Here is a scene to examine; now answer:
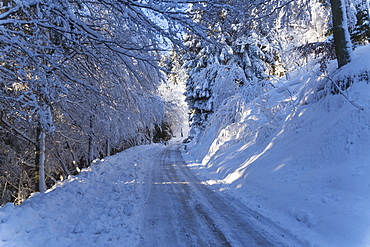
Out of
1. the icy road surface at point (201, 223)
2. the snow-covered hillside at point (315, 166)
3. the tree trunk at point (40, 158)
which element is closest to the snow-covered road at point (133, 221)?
the icy road surface at point (201, 223)

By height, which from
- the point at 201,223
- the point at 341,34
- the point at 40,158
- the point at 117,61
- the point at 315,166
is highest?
the point at 341,34

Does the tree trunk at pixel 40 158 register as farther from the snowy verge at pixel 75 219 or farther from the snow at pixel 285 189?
the snowy verge at pixel 75 219

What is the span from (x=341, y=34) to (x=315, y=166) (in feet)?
14.7

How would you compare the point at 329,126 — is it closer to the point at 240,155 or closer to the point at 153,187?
the point at 240,155

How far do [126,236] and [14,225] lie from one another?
6.06 feet

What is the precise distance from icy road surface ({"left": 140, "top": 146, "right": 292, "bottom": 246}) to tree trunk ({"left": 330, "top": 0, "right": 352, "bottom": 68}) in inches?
227

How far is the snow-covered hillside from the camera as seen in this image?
3973 millimetres

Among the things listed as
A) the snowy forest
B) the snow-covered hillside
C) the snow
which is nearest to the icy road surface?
the snow

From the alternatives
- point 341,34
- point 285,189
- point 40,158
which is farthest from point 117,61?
point 341,34

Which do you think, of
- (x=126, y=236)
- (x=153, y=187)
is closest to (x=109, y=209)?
(x=126, y=236)

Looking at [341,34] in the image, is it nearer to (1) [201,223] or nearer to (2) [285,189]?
(2) [285,189]

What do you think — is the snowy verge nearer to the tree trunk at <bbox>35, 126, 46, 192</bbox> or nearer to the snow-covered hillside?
the tree trunk at <bbox>35, 126, 46, 192</bbox>

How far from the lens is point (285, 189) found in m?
5.66

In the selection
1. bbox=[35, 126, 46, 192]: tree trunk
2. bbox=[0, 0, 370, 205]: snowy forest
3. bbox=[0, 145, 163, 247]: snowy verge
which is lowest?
bbox=[0, 145, 163, 247]: snowy verge
